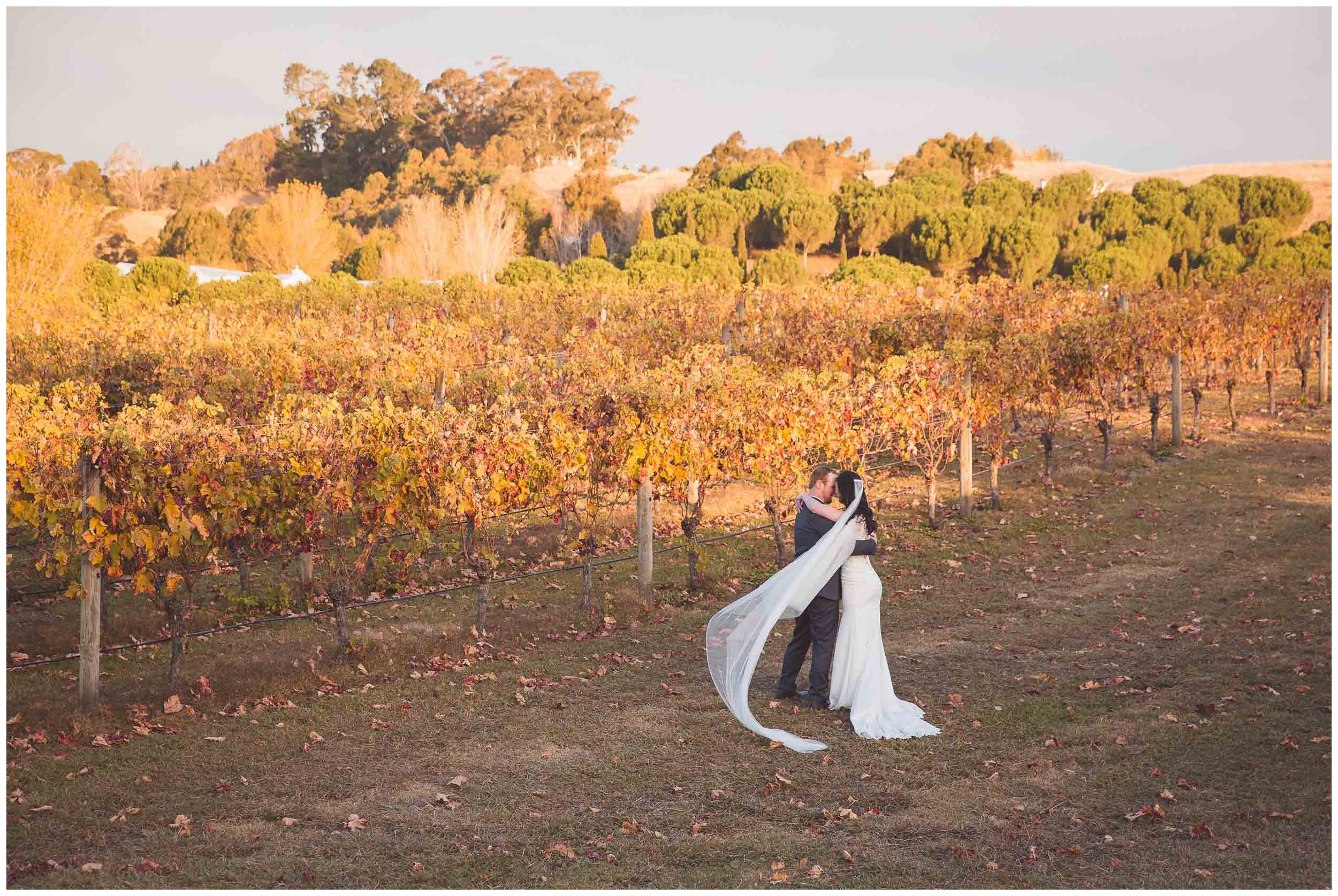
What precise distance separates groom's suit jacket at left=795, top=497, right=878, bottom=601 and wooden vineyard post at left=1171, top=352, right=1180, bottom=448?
11715 millimetres

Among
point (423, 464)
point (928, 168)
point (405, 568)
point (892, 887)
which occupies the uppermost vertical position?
point (928, 168)

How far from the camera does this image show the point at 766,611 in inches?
291

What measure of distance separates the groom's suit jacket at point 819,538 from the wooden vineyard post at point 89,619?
14.4ft

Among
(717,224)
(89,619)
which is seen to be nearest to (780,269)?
(717,224)

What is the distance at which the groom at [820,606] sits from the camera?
7480mm

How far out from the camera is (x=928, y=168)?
66.1 m

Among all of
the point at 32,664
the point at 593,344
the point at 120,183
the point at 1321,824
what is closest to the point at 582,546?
the point at 32,664

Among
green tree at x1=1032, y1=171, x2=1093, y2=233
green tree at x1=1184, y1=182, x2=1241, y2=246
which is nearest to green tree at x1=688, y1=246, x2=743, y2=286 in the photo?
green tree at x1=1032, y1=171, x2=1093, y2=233

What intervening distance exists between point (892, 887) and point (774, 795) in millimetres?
1080

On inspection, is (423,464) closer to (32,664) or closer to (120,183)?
(32,664)

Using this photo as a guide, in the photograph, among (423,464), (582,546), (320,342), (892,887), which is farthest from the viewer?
(320,342)

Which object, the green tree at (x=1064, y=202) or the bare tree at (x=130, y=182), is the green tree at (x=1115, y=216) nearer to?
the green tree at (x=1064, y=202)

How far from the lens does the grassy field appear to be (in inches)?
207

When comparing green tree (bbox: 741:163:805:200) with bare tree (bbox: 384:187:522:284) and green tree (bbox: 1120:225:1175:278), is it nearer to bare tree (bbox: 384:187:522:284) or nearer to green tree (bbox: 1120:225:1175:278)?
bare tree (bbox: 384:187:522:284)
